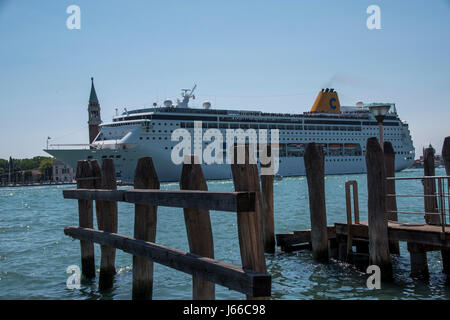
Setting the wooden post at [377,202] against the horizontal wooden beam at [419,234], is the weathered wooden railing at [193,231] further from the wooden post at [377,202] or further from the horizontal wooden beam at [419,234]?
the horizontal wooden beam at [419,234]

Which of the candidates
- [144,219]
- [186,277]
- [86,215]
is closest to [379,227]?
[144,219]

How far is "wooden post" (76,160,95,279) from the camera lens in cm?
770

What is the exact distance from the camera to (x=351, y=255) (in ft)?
29.2

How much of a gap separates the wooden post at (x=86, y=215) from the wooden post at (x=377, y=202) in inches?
160

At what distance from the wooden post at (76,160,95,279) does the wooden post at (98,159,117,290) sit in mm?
333

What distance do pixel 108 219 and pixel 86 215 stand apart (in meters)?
0.87

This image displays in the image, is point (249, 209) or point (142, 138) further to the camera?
point (142, 138)

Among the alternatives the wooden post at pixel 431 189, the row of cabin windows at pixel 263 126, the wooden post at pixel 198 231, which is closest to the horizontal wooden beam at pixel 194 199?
the wooden post at pixel 198 231

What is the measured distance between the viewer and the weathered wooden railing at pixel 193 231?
151 inches

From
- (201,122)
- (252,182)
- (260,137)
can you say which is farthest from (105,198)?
(260,137)
